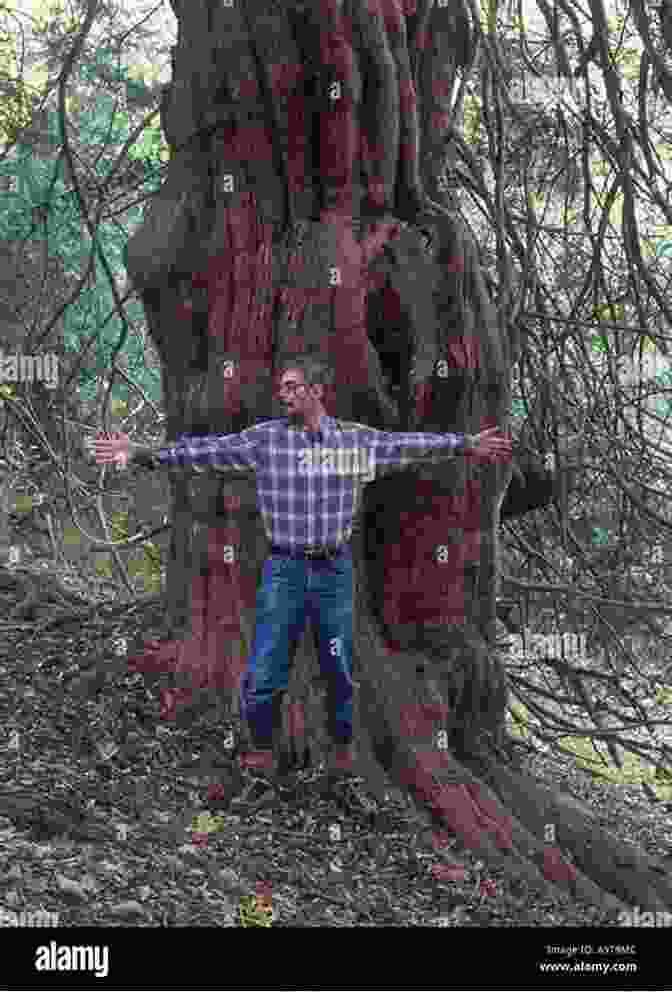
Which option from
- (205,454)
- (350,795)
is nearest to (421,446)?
(205,454)

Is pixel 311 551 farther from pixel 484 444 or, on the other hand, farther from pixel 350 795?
pixel 350 795

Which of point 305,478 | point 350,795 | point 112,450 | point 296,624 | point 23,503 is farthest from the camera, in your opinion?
point 23,503

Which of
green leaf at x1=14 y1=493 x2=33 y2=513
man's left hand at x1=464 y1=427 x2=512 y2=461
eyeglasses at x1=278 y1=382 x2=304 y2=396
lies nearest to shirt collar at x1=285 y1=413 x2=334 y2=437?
eyeglasses at x1=278 y1=382 x2=304 y2=396

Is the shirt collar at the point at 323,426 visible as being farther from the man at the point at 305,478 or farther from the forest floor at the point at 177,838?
the forest floor at the point at 177,838

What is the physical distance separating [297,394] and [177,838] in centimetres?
153

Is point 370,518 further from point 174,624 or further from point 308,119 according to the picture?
point 308,119

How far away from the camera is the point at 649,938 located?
12.7ft

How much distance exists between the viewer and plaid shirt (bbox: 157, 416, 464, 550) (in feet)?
14.5

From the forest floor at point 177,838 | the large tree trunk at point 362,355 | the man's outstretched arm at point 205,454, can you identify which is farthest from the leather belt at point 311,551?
the forest floor at point 177,838

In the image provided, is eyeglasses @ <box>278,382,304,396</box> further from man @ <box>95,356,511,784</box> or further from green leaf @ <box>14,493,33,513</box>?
green leaf @ <box>14,493,33,513</box>

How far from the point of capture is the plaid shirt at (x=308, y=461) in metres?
4.43

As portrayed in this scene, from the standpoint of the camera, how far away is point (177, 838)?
14.6 feet

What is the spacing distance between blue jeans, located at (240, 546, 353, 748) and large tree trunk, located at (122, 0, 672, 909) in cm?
18

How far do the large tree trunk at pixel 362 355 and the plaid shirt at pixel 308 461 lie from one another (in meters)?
0.40
